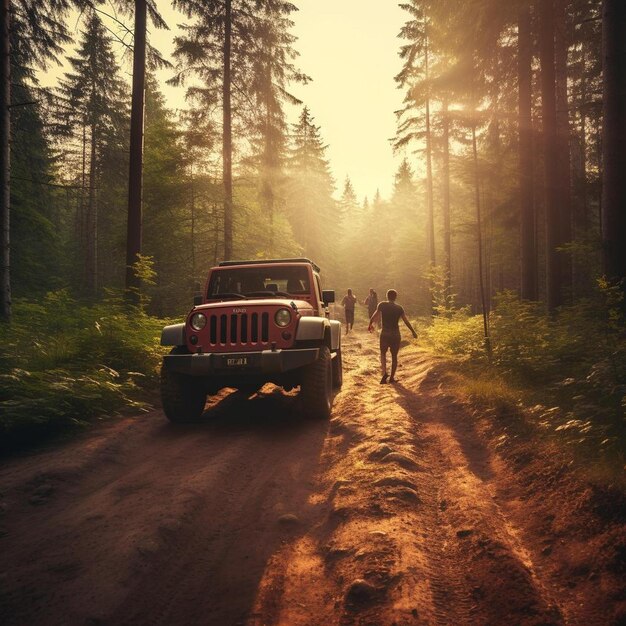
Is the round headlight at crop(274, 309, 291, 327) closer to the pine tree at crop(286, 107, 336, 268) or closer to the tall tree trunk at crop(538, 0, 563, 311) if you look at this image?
the tall tree trunk at crop(538, 0, 563, 311)

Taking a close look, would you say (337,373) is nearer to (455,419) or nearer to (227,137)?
(455,419)

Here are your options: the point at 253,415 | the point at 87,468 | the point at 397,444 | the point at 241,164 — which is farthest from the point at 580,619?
the point at 241,164

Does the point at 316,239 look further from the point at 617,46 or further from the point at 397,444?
A: the point at 397,444

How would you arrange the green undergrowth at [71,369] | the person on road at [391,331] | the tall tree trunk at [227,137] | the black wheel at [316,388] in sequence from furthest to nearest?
the tall tree trunk at [227,137] → the person on road at [391,331] → the black wheel at [316,388] → the green undergrowth at [71,369]

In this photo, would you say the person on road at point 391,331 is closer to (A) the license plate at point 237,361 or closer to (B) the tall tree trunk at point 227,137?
(A) the license plate at point 237,361

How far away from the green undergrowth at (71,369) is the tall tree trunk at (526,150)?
10.2 metres

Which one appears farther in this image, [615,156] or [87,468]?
[615,156]

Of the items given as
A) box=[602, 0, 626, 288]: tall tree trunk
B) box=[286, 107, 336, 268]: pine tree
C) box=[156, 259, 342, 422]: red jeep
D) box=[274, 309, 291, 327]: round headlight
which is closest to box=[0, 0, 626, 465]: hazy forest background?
box=[602, 0, 626, 288]: tall tree trunk

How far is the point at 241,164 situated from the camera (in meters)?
17.0

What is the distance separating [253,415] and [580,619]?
4834 millimetres

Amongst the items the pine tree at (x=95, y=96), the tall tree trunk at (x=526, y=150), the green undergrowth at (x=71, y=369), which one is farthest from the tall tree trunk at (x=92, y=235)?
the tall tree trunk at (x=526, y=150)

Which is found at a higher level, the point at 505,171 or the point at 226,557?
the point at 505,171

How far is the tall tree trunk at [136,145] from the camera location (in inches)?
444

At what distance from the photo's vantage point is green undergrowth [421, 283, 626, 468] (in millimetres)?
3658
